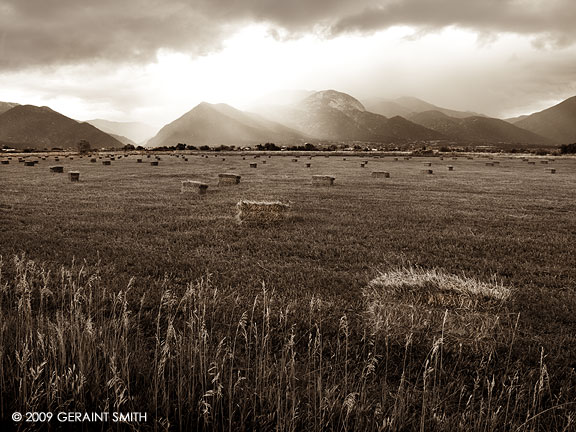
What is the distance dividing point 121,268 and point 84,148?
100 m

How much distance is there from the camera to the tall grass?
298 cm

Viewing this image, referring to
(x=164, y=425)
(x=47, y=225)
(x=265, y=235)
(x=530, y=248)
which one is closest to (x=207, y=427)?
(x=164, y=425)

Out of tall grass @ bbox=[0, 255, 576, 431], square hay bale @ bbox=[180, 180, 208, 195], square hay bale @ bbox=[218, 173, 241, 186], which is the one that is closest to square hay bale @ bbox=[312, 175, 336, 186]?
square hay bale @ bbox=[218, 173, 241, 186]

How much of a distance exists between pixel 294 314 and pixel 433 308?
2448 millimetres

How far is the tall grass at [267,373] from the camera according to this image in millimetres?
2980

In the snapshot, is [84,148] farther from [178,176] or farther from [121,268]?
[121,268]

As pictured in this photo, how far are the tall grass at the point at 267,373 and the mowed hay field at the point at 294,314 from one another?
3 centimetres

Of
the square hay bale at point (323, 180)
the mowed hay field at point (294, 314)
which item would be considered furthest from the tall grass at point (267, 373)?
the square hay bale at point (323, 180)

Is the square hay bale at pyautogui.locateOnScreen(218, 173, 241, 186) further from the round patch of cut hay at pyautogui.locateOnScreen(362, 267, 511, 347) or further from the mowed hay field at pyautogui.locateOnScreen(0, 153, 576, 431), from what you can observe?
the round patch of cut hay at pyautogui.locateOnScreen(362, 267, 511, 347)

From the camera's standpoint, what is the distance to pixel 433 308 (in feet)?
19.7

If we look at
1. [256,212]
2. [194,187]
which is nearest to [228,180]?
[194,187]

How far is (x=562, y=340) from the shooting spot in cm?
515

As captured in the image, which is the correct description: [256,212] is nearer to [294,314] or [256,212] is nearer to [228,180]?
[294,314]

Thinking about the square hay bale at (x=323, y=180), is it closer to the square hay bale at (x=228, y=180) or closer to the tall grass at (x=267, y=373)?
the square hay bale at (x=228, y=180)
